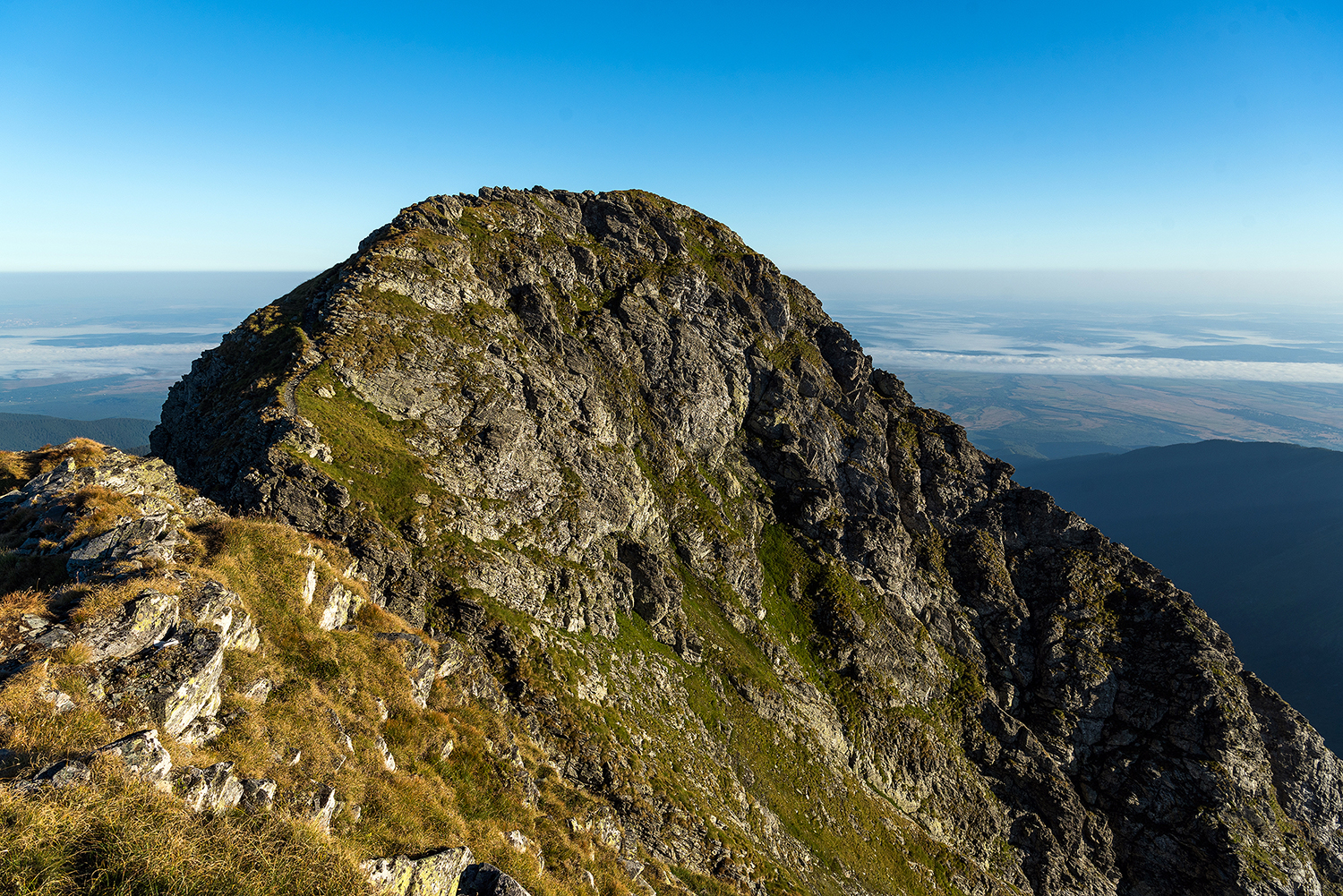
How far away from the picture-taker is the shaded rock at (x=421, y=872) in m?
13.5

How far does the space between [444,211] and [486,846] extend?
248 feet

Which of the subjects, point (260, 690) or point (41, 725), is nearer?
point (41, 725)

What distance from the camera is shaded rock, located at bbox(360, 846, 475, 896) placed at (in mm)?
13453

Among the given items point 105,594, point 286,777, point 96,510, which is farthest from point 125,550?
point 286,777

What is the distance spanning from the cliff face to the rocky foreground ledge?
8.18 meters

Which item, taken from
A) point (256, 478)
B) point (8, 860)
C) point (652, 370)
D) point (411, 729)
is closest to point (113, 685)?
point (8, 860)

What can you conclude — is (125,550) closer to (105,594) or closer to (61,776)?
(105,594)

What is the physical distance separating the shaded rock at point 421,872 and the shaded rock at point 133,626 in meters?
9.69

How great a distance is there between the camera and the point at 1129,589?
8319 centimetres

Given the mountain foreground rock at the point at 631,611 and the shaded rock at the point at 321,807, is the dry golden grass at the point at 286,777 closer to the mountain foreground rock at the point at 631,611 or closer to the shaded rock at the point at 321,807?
the mountain foreground rock at the point at 631,611

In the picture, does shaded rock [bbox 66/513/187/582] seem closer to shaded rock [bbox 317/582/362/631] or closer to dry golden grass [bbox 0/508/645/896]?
dry golden grass [bbox 0/508/645/896]

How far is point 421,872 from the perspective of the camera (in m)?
14.5

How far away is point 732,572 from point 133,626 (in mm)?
61810

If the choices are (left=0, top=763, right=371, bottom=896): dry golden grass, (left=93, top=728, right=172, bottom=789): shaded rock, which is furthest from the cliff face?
(left=0, top=763, right=371, bottom=896): dry golden grass
